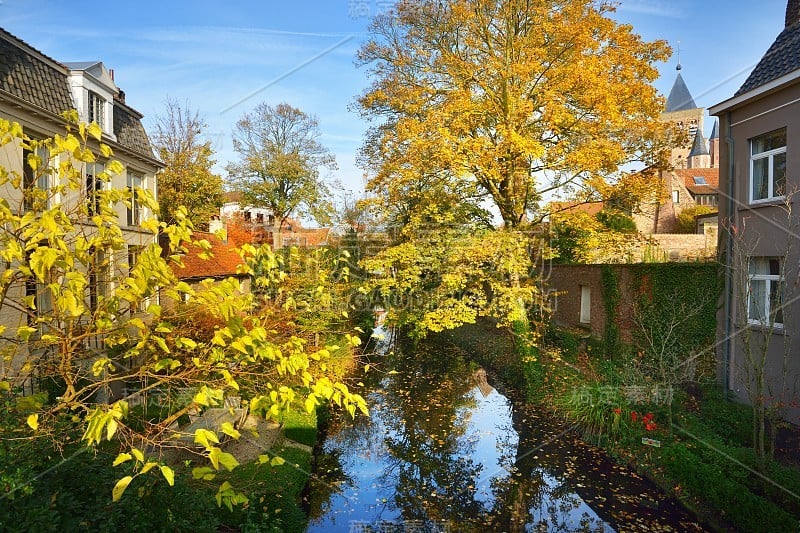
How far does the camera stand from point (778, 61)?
12.0 metres

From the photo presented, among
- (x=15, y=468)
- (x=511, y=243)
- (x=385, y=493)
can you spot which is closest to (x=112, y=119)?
(x=511, y=243)

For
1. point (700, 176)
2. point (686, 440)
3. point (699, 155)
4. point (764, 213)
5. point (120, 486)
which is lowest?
point (686, 440)

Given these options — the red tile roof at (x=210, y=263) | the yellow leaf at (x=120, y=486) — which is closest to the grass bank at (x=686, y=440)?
the yellow leaf at (x=120, y=486)

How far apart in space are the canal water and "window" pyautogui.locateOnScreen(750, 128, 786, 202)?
295 inches

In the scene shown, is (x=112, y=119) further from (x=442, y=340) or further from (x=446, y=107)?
(x=442, y=340)

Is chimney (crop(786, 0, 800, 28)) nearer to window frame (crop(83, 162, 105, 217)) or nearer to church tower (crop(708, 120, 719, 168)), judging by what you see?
window frame (crop(83, 162, 105, 217))

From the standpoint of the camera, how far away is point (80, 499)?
3.95 m

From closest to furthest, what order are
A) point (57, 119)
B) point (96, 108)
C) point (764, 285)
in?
point (764, 285) < point (57, 119) < point (96, 108)

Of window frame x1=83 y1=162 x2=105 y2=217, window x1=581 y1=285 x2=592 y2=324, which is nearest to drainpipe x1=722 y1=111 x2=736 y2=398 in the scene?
window x1=581 y1=285 x2=592 y2=324

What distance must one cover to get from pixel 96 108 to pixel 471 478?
51.8 feet

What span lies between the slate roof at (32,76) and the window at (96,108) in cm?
101

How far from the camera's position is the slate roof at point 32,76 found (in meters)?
11.9

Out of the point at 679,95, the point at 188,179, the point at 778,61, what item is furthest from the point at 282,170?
the point at 679,95

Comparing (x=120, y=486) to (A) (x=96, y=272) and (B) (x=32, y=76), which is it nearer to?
(A) (x=96, y=272)
